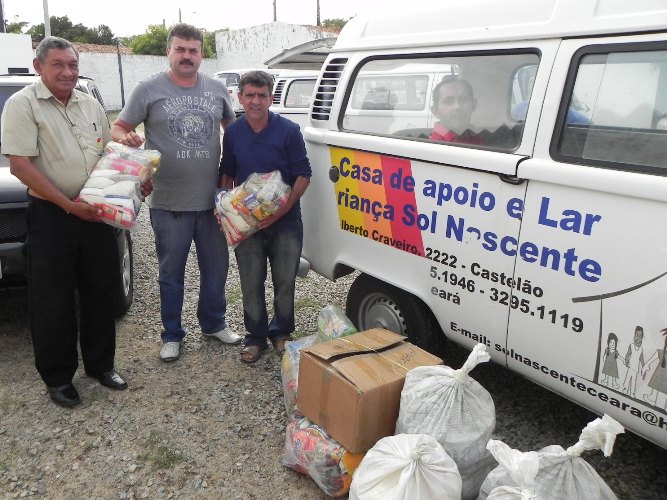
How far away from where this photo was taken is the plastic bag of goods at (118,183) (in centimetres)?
284

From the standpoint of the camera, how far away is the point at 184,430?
2.94 meters

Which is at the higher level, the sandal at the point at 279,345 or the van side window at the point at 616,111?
the van side window at the point at 616,111

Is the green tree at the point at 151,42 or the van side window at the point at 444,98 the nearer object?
the van side window at the point at 444,98

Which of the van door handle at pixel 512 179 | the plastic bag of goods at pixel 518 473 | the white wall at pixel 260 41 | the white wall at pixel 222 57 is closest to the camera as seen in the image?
the plastic bag of goods at pixel 518 473

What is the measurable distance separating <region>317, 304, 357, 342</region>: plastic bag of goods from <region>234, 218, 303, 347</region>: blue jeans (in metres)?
0.51

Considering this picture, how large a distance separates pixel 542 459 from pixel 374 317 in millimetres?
1572

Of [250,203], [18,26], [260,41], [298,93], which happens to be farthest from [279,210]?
[18,26]

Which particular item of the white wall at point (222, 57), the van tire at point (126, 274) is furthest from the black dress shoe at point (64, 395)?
the white wall at point (222, 57)

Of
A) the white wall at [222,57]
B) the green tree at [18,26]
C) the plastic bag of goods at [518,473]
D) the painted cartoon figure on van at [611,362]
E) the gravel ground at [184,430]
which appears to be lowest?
the gravel ground at [184,430]

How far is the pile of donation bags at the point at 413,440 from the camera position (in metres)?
1.83

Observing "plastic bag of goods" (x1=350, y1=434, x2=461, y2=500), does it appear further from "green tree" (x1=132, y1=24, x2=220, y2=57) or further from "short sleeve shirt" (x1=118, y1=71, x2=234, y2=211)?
"green tree" (x1=132, y1=24, x2=220, y2=57)

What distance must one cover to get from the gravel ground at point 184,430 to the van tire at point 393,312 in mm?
560

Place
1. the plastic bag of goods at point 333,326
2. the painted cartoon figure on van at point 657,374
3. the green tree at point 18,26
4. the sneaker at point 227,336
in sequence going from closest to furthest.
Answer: the painted cartoon figure on van at point 657,374, the plastic bag of goods at point 333,326, the sneaker at point 227,336, the green tree at point 18,26

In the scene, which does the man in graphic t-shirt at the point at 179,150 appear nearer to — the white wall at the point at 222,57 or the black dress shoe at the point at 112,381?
the black dress shoe at the point at 112,381
